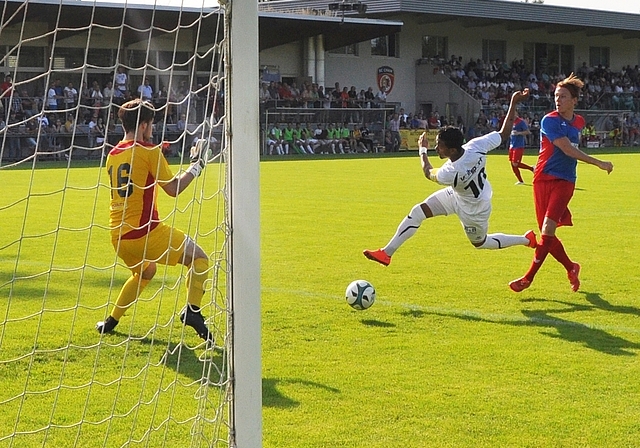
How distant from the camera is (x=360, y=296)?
7457mm

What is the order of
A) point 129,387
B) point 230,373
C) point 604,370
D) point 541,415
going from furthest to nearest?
point 604,370 < point 129,387 < point 541,415 < point 230,373

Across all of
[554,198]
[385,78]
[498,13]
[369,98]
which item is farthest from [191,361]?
[498,13]

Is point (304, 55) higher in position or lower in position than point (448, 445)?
higher

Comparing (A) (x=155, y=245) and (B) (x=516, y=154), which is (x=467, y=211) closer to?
(A) (x=155, y=245)

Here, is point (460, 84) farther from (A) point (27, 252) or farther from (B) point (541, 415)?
(B) point (541, 415)

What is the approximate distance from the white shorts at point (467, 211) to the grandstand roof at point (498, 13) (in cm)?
3510

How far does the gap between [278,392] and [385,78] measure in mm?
40006

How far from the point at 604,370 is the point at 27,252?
22.8 feet

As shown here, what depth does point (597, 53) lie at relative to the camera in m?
54.2

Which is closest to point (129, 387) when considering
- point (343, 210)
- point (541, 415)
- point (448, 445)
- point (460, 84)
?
point (448, 445)

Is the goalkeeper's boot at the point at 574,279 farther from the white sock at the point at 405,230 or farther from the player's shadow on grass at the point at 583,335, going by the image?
the white sock at the point at 405,230

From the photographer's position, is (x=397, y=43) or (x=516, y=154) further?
(x=397, y=43)

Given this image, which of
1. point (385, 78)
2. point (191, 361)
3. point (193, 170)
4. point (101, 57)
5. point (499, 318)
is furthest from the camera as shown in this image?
point (385, 78)

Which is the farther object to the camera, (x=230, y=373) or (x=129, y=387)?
(x=129, y=387)
